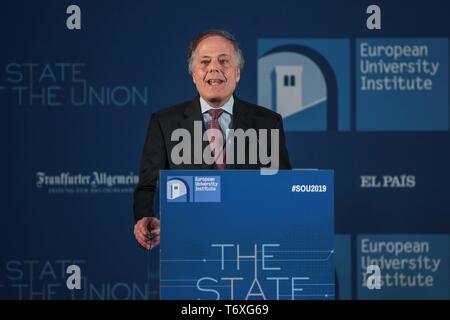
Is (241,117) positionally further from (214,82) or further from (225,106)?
(214,82)

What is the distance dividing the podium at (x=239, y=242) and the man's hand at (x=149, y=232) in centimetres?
19

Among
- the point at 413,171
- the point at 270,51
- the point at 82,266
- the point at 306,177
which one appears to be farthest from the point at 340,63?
the point at 306,177

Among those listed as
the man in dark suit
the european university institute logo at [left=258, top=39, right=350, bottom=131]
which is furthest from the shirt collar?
the european university institute logo at [left=258, top=39, right=350, bottom=131]

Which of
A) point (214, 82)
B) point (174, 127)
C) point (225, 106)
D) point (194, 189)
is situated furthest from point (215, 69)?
point (194, 189)

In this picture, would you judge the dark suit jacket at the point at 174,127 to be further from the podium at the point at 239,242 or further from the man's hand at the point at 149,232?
the podium at the point at 239,242

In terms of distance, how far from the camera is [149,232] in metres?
3.00

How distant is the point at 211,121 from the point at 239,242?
1406mm

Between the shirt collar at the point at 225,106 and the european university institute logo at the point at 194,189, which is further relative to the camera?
the shirt collar at the point at 225,106

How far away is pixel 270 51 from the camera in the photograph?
5.27 metres

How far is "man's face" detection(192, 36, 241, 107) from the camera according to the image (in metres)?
3.99

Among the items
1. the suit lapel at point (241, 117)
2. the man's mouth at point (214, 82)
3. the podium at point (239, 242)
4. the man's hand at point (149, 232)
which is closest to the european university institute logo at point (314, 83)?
the suit lapel at point (241, 117)

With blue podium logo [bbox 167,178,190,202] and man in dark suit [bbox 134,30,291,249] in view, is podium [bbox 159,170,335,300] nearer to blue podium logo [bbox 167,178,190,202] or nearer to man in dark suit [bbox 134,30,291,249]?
blue podium logo [bbox 167,178,190,202]

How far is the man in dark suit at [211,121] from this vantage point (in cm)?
387

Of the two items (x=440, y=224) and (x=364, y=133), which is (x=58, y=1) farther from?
(x=440, y=224)
